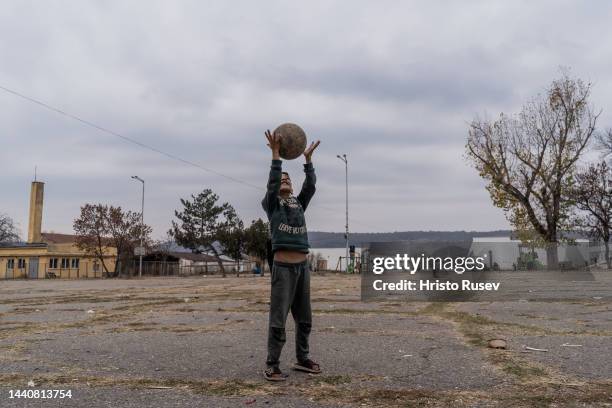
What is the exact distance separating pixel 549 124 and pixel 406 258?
83.7 ft

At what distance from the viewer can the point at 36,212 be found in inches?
2675

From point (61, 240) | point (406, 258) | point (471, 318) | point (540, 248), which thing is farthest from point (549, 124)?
point (61, 240)

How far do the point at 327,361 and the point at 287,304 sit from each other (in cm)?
91

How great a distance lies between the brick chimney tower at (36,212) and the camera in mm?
67062

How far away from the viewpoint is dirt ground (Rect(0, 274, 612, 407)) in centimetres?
399

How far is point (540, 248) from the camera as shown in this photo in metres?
36.6

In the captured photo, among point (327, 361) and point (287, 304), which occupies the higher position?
point (287, 304)

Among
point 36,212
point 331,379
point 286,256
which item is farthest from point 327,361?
point 36,212

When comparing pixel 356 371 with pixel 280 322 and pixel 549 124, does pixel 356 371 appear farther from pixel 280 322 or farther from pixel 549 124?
pixel 549 124

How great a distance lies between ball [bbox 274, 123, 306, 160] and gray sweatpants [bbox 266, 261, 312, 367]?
3.50 ft

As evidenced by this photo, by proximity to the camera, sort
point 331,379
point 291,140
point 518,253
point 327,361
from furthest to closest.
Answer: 1. point 518,253
2. point 327,361
3. point 291,140
4. point 331,379

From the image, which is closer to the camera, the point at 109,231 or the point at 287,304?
the point at 287,304

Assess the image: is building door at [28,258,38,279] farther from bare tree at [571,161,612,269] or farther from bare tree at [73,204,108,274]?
bare tree at [571,161,612,269]

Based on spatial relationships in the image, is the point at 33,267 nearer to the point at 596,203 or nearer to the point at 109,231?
the point at 109,231
